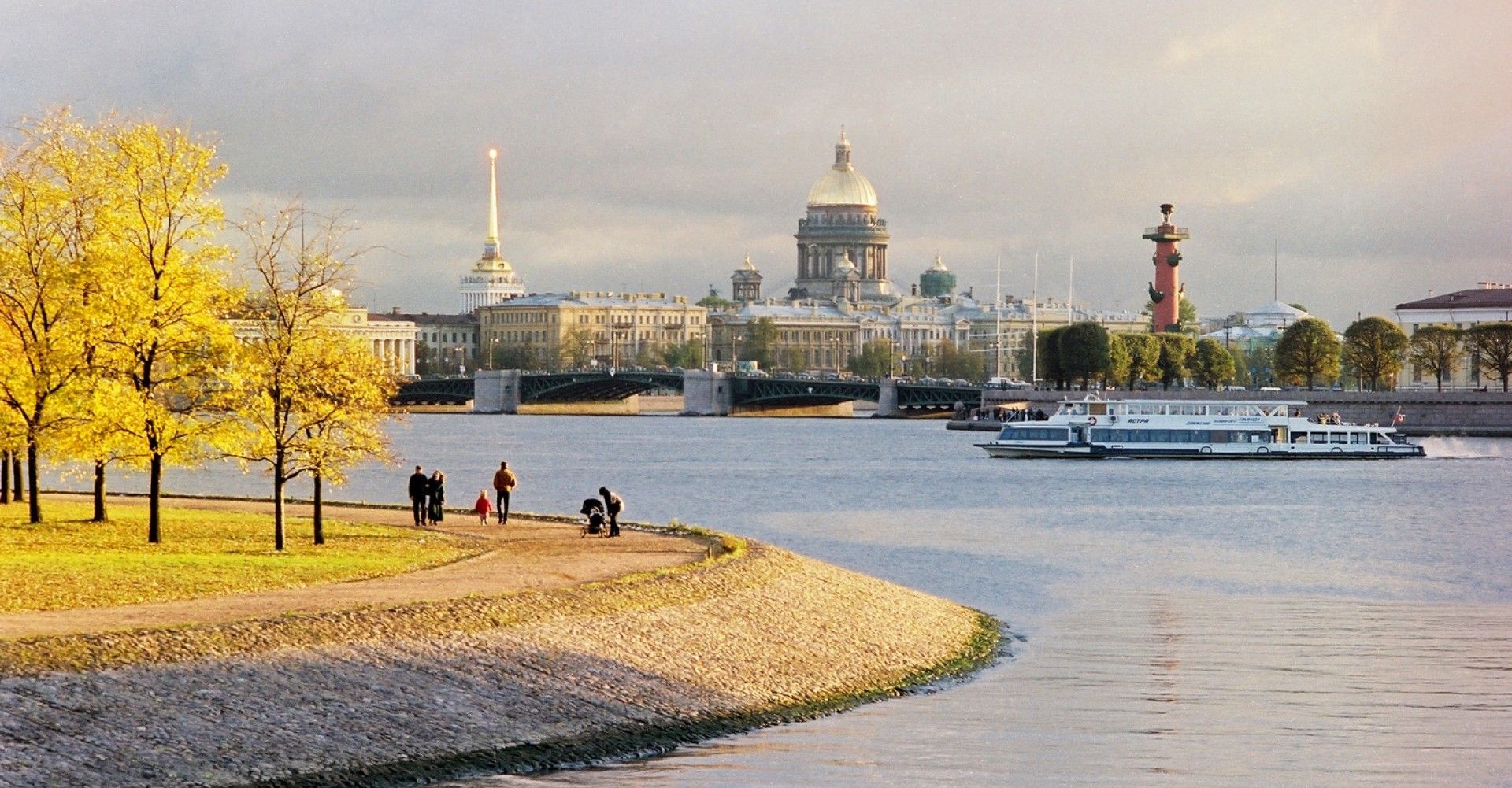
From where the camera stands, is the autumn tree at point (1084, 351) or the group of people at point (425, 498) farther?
the autumn tree at point (1084, 351)

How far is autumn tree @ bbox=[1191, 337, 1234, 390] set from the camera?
139250 mm

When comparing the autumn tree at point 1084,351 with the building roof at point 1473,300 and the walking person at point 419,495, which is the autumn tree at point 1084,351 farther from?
the walking person at point 419,495

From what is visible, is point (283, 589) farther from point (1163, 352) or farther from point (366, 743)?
point (1163, 352)

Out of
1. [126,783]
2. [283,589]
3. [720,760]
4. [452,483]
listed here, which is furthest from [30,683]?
[452,483]

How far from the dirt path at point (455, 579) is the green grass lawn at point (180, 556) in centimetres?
53

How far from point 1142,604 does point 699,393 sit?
11480cm

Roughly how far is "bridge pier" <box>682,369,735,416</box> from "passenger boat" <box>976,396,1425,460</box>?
178 feet

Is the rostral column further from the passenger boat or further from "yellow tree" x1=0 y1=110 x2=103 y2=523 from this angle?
"yellow tree" x1=0 y1=110 x2=103 y2=523

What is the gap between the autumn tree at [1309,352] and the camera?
129m

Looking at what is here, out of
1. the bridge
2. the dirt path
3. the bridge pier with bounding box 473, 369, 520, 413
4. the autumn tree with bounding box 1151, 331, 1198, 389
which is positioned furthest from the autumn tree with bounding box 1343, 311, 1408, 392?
the dirt path

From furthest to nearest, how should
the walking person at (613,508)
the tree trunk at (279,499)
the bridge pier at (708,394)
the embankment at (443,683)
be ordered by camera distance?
1. the bridge pier at (708,394)
2. the walking person at (613,508)
3. the tree trunk at (279,499)
4. the embankment at (443,683)

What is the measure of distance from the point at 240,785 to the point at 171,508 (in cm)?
2265

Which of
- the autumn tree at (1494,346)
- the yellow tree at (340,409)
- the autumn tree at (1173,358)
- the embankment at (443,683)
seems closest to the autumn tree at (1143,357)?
the autumn tree at (1173,358)

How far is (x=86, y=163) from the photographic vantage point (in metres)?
32.1
